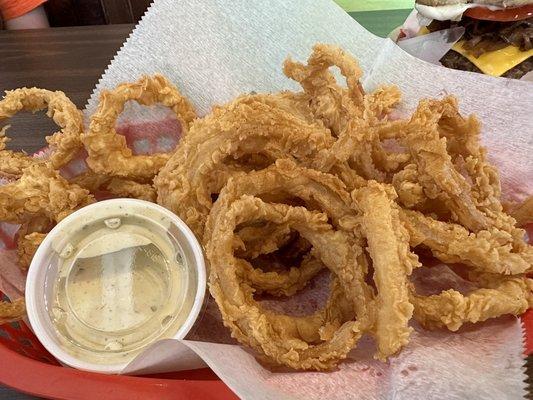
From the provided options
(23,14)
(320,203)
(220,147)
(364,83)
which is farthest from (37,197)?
(23,14)

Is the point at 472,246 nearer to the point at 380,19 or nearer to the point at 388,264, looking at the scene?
the point at 388,264

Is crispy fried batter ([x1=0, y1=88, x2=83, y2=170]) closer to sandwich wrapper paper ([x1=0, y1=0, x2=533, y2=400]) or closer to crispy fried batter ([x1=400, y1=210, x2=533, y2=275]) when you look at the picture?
sandwich wrapper paper ([x1=0, y1=0, x2=533, y2=400])

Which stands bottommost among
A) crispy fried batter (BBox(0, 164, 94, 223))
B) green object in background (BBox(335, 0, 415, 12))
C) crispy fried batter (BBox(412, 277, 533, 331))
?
green object in background (BBox(335, 0, 415, 12))

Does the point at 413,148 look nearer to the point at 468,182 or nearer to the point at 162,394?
the point at 468,182

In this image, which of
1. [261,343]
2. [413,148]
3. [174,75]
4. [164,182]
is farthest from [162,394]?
[174,75]

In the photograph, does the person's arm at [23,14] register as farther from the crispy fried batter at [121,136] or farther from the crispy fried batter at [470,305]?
the crispy fried batter at [470,305]

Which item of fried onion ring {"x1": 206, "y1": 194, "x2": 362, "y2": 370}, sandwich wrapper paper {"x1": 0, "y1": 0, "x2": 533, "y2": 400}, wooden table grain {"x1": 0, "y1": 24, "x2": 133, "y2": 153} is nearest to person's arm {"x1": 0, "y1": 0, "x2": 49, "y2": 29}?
wooden table grain {"x1": 0, "y1": 24, "x2": 133, "y2": 153}

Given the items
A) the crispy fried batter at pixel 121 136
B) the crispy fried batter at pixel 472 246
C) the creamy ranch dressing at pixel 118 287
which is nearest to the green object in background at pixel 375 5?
the crispy fried batter at pixel 121 136
